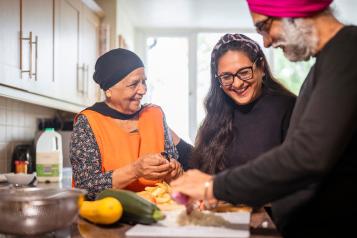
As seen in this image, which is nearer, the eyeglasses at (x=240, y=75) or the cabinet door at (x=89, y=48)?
the eyeglasses at (x=240, y=75)

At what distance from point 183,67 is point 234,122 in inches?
151

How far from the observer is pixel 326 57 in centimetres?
110

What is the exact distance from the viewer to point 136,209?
51.6 inches

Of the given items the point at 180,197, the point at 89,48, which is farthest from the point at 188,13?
the point at 180,197

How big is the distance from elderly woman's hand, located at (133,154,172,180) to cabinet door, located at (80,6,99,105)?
83.0 inches

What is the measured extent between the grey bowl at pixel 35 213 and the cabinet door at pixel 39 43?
1.46 metres

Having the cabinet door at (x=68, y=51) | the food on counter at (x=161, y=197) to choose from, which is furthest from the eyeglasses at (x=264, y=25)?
the cabinet door at (x=68, y=51)

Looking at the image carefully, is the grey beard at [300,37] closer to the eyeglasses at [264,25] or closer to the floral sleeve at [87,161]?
the eyeglasses at [264,25]

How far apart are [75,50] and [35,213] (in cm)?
253

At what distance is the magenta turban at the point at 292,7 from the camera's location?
3.77ft

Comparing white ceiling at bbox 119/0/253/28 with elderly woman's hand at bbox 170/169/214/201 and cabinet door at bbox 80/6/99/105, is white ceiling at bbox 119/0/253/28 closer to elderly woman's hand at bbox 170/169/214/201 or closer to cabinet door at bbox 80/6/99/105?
cabinet door at bbox 80/6/99/105

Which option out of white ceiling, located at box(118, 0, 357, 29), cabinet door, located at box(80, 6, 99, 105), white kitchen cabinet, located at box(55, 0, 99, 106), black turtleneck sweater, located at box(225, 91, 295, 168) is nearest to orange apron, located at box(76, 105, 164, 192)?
black turtleneck sweater, located at box(225, 91, 295, 168)

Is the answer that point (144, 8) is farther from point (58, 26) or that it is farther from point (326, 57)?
point (326, 57)

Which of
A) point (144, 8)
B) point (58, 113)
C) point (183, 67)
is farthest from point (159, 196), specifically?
point (183, 67)
